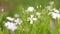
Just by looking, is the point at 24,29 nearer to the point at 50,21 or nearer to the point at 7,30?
the point at 7,30

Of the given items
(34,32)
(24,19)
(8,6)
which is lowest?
(34,32)

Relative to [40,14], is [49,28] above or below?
below

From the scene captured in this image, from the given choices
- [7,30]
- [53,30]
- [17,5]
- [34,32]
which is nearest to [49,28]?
[53,30]

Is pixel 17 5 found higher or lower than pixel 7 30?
higher

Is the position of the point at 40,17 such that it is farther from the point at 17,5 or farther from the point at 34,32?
the point at 17,5

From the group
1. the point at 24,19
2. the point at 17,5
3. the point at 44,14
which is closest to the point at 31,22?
the point at 24,19

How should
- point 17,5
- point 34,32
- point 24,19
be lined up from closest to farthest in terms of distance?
point 34,32 → point 24,19 → point 17,5

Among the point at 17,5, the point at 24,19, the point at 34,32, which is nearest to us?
the point at 34,32

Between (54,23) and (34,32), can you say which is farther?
(54,23)

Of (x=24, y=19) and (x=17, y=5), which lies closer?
(x=24, y=19)
